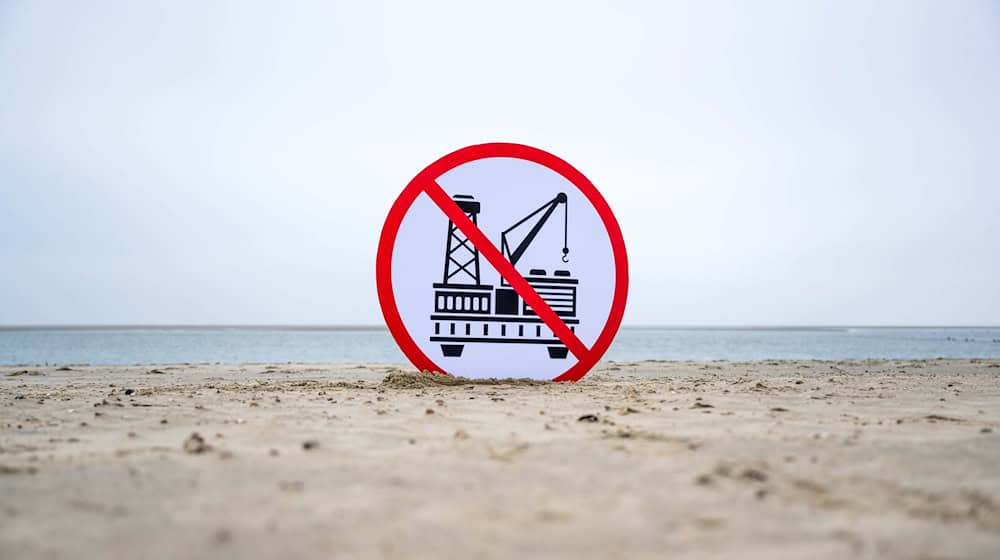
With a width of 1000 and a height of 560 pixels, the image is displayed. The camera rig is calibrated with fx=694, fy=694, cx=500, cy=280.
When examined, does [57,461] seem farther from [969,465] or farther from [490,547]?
[969,465]

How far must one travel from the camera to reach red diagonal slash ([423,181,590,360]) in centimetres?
636

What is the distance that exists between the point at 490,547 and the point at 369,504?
521mm

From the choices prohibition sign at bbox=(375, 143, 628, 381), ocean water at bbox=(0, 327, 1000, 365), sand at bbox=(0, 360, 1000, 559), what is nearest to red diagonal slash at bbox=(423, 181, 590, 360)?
prohibition sign at bbox=(375, 143, 628, 381)

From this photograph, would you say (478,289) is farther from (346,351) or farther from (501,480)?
(346,351)

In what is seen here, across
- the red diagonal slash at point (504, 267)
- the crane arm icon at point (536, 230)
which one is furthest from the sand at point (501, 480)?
the crane arm icon at point (536, 230)

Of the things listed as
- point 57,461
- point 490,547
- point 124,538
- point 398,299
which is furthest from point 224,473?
point 398,299

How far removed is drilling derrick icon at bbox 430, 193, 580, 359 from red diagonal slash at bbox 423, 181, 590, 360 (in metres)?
0.05

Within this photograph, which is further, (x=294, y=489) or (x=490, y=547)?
(x=294, y=489)

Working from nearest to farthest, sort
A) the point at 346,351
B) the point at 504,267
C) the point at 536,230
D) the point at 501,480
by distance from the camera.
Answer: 1. the point at 501,480
2. the point at 504,267
3. the point at 536,230
4. the point at 346,351

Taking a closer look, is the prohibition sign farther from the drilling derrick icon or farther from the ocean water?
the ocean water

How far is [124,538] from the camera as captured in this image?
6.51 ft

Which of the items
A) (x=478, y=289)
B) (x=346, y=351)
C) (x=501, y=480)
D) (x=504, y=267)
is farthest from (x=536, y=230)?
(x=346, y=351)

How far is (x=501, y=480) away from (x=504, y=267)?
154 inches

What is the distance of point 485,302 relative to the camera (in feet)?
21.0
